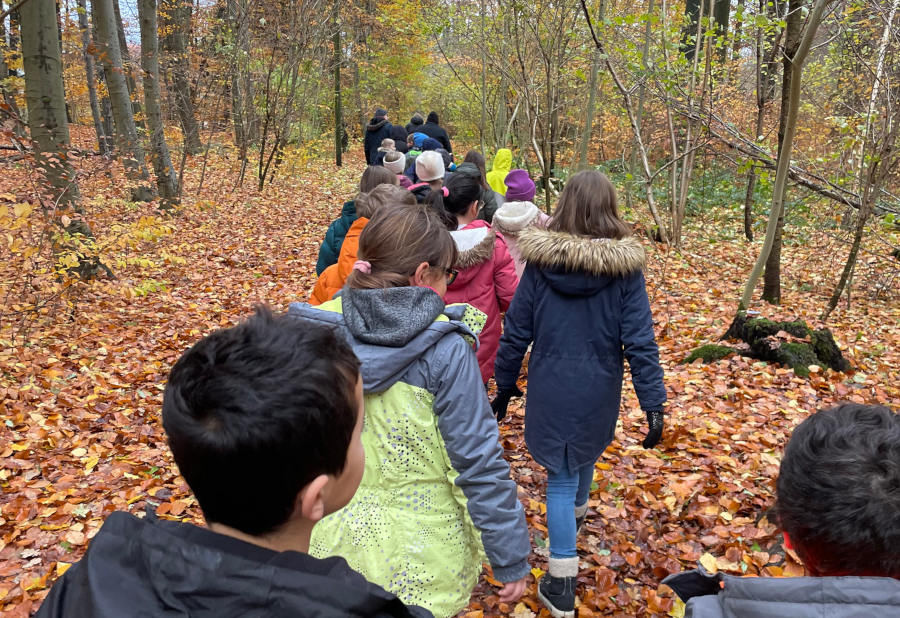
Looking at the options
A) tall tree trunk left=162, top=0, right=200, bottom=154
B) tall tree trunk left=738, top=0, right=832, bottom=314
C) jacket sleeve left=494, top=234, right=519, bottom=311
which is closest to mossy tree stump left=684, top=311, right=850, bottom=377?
tall tree trunk left=738, top=0, right=832, bottom=314

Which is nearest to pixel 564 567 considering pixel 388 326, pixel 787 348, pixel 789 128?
pixel 388 326

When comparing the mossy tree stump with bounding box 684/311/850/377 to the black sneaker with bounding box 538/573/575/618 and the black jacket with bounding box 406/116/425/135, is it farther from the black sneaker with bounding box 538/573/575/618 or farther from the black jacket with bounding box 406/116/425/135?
the black jacket with bounding box 406/116/425/135

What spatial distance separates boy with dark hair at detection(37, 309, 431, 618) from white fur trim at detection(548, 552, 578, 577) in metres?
2.07

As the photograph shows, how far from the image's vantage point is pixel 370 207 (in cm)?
388

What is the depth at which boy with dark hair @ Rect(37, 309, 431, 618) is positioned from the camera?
33.8 inches

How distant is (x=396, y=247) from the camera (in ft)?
6.40

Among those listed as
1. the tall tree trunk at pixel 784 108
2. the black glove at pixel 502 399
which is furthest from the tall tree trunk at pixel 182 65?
the black glove at pixel 502 399

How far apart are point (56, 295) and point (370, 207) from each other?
4316mm

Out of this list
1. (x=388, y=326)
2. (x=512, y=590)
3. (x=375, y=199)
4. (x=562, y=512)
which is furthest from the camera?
(x=375, y=199)

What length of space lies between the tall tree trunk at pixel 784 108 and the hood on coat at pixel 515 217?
2865 millimetres

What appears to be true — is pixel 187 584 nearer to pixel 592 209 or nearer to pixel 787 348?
pixel 592 209

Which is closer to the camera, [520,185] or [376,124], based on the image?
[520,185]

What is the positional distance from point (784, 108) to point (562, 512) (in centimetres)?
565

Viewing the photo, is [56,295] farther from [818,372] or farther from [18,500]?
[818,372]
